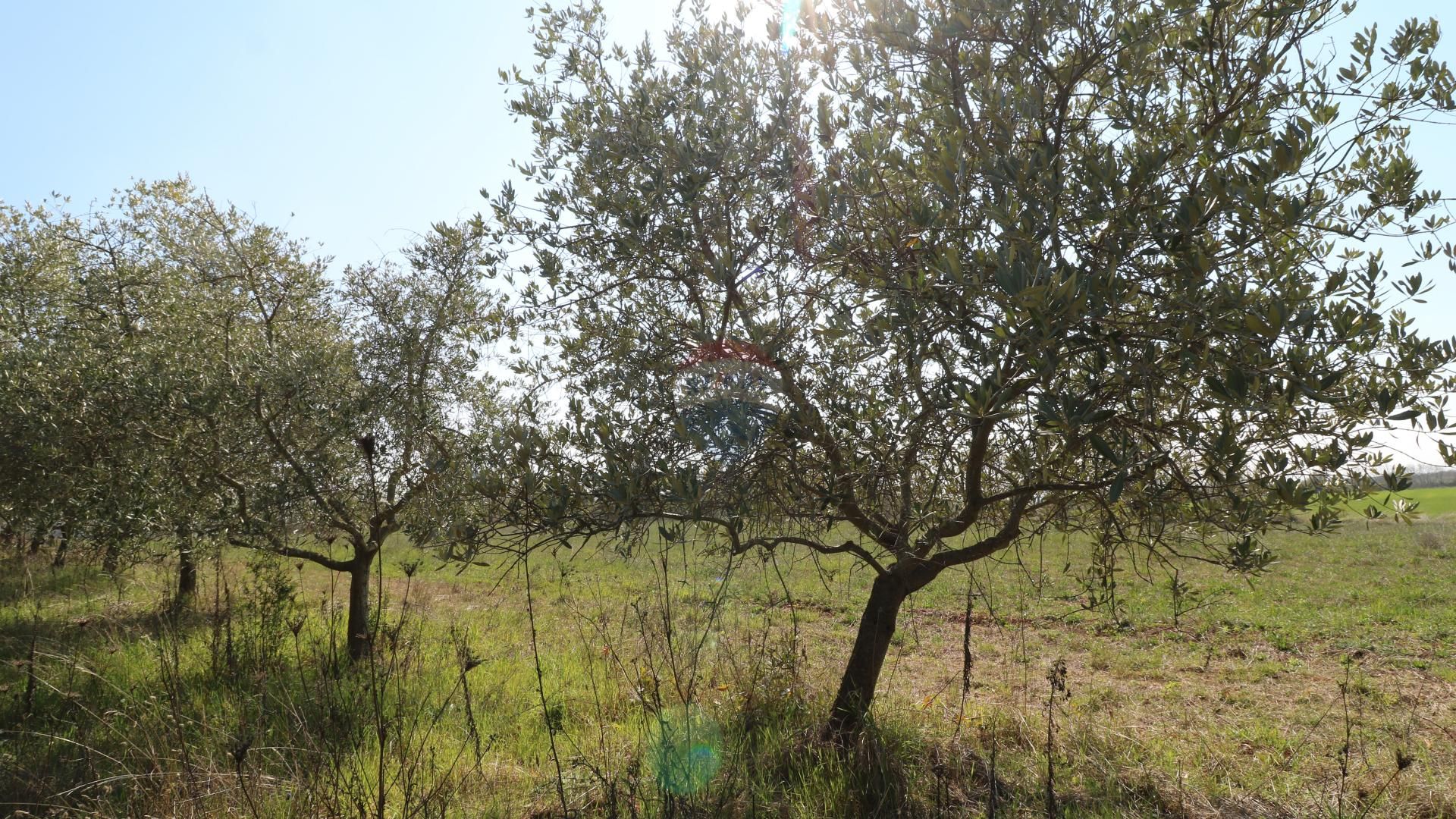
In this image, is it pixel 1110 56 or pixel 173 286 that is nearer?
pixel 1110 56

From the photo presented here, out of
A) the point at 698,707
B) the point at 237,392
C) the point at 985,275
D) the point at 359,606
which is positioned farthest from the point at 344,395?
the point at 985,275

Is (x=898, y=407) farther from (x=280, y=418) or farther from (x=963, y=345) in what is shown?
(x=280, y=418)

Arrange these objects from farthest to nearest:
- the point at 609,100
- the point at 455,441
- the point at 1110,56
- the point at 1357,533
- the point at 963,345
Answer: the point at 1357,533 < the point at 455,441 < the point at 609,100 < the point at 1110,56 < the point at 963,345

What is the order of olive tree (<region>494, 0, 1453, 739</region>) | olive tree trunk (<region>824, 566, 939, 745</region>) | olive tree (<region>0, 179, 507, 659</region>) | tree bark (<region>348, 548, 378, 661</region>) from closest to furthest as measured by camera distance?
olive tree (<region>494, 0, 1453, 739</region>)
olive tree trunk (<region>824, 566, 939, 745</region>)
olive tree (<region>0, 179, 507, 659</region>)
tree bark (<region>348, 548, 378, 661</region>)

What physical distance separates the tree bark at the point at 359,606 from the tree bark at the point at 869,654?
23.5ft

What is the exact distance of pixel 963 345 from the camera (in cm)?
392

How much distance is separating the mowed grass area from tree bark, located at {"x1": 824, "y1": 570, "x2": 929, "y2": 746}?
0.91ft

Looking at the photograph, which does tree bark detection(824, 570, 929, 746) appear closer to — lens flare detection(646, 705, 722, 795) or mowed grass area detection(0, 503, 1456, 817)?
mowed grass area detection(0, 503, 1456, 817)

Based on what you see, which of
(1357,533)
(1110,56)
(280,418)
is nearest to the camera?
(1110,56)

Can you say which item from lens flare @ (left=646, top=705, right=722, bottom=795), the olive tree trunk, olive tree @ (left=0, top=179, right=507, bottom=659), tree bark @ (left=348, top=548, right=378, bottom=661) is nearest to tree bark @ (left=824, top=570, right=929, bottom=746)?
the olive tree trunk

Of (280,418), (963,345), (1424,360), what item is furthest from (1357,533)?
(280,418)

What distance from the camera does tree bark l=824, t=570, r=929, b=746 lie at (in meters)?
6.39

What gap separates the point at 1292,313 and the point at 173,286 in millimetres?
12147

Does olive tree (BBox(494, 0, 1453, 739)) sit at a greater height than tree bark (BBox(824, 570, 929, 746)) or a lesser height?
greater
